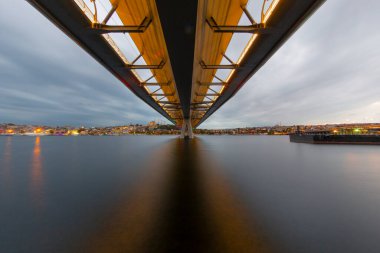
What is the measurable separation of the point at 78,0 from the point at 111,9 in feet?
4.17

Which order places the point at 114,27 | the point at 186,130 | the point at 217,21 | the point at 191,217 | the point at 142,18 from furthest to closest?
the point at 186,130 < the point at 217,21 < the point at 142,18 < the point at 114,27 < the point at 191,217

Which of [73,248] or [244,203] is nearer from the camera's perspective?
[73,248]

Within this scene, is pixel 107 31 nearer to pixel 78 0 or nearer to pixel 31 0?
pixel 78 0

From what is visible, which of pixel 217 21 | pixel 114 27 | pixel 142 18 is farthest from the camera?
pixel 217 21

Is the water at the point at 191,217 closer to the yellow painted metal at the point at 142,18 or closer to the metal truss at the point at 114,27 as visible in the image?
the metal truss at the point at 114,27

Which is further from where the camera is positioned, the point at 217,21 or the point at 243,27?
the point at 217,21

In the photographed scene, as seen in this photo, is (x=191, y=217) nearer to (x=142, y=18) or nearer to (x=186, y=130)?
(x=142, y=18)

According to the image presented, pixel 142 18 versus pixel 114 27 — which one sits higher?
pixel 142 18

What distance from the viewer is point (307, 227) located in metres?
4.07

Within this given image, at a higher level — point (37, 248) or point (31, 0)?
point (31, 0)

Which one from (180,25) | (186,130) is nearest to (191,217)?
(180,25)

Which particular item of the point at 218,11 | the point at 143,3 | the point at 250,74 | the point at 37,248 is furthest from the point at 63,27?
the point at 250,74

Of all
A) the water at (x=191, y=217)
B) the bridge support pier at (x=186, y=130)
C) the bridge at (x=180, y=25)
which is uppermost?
the bridge at (x=180, y=25)

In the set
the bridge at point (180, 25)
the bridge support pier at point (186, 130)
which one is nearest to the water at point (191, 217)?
the bridge at point (180, 25)
